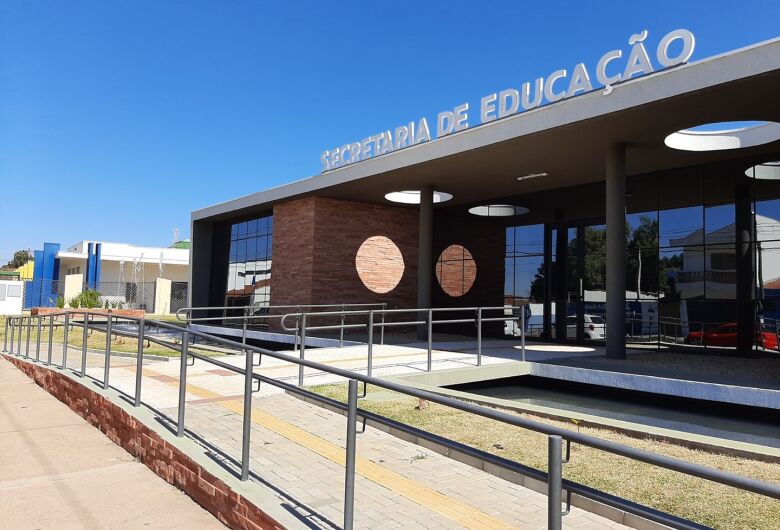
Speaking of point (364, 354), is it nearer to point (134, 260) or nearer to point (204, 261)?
point (204, 261)

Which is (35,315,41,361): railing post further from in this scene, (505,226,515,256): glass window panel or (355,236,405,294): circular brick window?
(505,226,515,256): glass window panel

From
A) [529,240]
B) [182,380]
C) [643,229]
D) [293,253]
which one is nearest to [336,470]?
[182,380]

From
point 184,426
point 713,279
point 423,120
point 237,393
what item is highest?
point 423,120

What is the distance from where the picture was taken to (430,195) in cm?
1688

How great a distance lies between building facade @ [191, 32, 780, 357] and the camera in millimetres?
10625

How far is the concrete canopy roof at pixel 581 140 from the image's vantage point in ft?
29.2

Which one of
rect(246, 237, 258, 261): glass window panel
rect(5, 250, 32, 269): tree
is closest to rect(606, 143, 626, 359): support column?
rect(246, 237, 258, 261): glass window panel

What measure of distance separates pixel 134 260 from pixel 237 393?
150ft

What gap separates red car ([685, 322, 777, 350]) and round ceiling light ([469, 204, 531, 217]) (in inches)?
253

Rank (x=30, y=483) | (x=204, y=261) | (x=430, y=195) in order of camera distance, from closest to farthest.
Answer: (x=30, y=483) → (x=430, y=195) → (x=204, y=261)

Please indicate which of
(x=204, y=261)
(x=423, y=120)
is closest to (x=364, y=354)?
(x=423, y=120)

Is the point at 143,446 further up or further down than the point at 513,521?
further down

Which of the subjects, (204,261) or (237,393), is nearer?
(237,393)

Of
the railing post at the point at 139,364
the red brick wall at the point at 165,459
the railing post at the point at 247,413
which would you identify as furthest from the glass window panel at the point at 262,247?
the railing post at the point at 247,413
